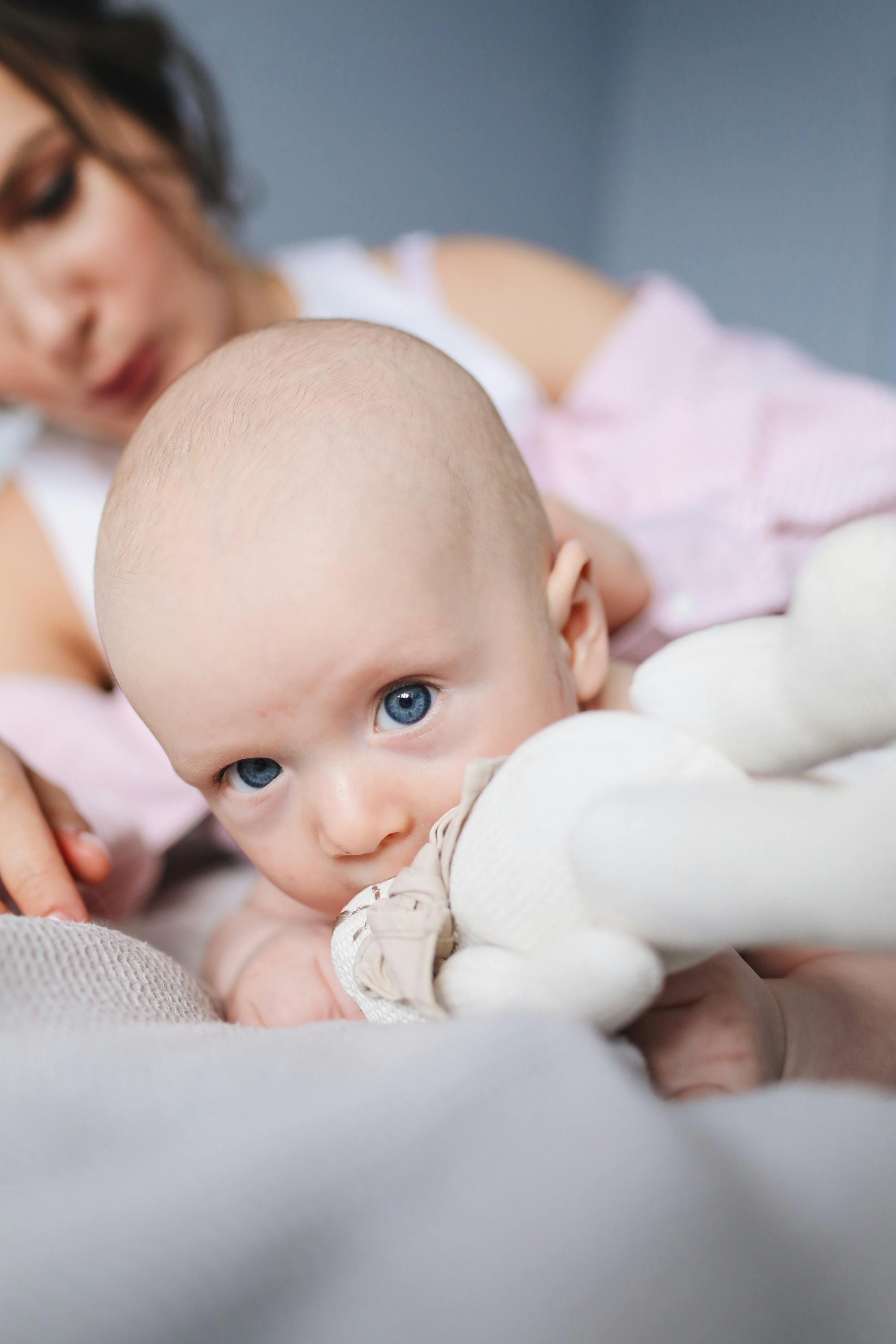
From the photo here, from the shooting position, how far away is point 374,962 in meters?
0.50

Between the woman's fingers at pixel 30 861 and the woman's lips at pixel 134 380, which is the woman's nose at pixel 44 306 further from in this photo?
the woman's fingers at pixel 30 861

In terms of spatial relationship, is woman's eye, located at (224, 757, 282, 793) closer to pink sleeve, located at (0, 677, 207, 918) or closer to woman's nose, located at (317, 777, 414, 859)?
woman's nose, located at (317, 777, 414, 859)

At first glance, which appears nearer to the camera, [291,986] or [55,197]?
[291,986]

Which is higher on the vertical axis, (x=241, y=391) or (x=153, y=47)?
(x=153, y=47)

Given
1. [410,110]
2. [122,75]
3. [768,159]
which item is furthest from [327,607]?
[768,159]

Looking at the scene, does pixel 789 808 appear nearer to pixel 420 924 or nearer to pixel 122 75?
pixel 420 924

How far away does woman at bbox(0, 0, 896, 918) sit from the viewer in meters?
1.11

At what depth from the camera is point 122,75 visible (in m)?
1.49

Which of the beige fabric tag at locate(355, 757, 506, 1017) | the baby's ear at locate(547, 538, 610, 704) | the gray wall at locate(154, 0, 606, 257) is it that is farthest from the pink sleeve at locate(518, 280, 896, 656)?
the gray wall at locate(154, 0, 606, 257)

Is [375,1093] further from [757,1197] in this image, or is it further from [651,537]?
[651,537]

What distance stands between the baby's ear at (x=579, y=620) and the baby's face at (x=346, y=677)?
0.04 meters

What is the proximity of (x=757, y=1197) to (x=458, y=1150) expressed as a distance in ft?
0.35

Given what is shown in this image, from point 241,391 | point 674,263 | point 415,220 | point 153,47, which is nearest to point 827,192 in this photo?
point 674,263

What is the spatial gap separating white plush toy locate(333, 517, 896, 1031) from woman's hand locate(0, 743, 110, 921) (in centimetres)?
29
